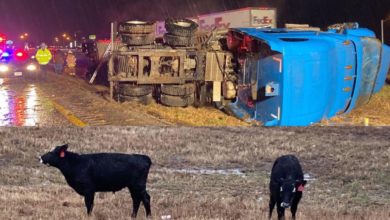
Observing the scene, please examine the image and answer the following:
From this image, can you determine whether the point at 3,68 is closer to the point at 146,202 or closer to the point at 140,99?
the point at 140,99

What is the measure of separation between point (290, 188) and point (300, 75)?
465 cm

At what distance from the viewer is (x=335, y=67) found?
428 inches

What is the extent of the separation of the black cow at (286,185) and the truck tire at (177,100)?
21.9 ft

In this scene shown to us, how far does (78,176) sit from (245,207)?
2.23 m

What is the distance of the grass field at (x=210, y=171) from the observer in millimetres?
6684

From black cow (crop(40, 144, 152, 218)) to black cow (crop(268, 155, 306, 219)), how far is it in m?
1.49

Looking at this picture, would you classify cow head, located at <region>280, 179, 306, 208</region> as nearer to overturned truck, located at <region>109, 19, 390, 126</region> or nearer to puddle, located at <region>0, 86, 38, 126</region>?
overturned truck, located at <region>109, 19, 390, 126</region>

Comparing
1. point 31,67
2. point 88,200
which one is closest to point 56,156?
point 88,200

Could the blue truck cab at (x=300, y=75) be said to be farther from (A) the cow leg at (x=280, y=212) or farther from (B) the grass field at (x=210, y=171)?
(A) the cow leg at (x=280, y=212)

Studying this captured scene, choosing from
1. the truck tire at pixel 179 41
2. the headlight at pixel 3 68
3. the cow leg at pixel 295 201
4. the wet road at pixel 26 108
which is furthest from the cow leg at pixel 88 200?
the headlight at pixel 3 68

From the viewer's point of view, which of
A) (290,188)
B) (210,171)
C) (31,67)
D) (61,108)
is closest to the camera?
(290,188)

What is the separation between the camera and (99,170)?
5.91 meters

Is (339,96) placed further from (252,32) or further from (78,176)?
(78,176)

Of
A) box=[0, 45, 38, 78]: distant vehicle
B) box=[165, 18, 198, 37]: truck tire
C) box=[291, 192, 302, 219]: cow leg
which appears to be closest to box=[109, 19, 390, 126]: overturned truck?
box=[165, 18, 198, 37]: truck tire
